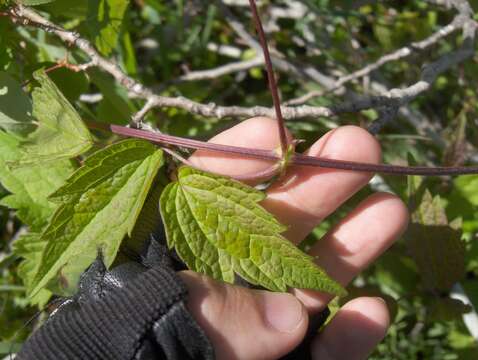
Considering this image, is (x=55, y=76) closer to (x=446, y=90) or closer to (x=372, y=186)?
(x=372, y=186)

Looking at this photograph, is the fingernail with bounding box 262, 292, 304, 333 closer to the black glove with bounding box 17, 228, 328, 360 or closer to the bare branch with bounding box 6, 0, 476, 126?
the black glove with bounding box 17, 228, 328, 360

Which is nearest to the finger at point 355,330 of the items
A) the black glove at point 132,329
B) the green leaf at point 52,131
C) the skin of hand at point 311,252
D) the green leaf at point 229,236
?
the skin of hand at point 311,252

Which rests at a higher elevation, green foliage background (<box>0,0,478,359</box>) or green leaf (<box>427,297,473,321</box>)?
green foliage background (<box>0,0,478,359</box>)

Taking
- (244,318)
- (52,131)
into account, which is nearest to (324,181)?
(244,318)

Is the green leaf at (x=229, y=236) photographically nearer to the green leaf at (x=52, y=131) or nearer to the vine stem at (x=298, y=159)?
the vine stem at (x=298, y=159)

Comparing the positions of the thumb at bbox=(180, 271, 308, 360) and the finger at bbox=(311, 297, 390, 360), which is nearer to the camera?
the thumb at bbox=(180, 271, 308, 360)

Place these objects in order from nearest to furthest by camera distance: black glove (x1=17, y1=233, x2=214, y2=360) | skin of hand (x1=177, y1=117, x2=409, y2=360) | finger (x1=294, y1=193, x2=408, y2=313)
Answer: black glove (x1=17, y1=233, x2=214, y2=360) → skin of hand (x1=177, y1=117, x2=409, y2=360) → finger (x1=294, y1=193, x2=408, y2=313)

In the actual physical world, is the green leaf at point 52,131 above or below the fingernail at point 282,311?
above

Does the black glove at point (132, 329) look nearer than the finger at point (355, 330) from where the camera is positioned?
Yes

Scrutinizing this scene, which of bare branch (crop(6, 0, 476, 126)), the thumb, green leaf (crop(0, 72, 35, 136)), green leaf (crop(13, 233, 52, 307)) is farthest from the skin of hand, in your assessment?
green leaf (crop(13, 233, 52, 307))
